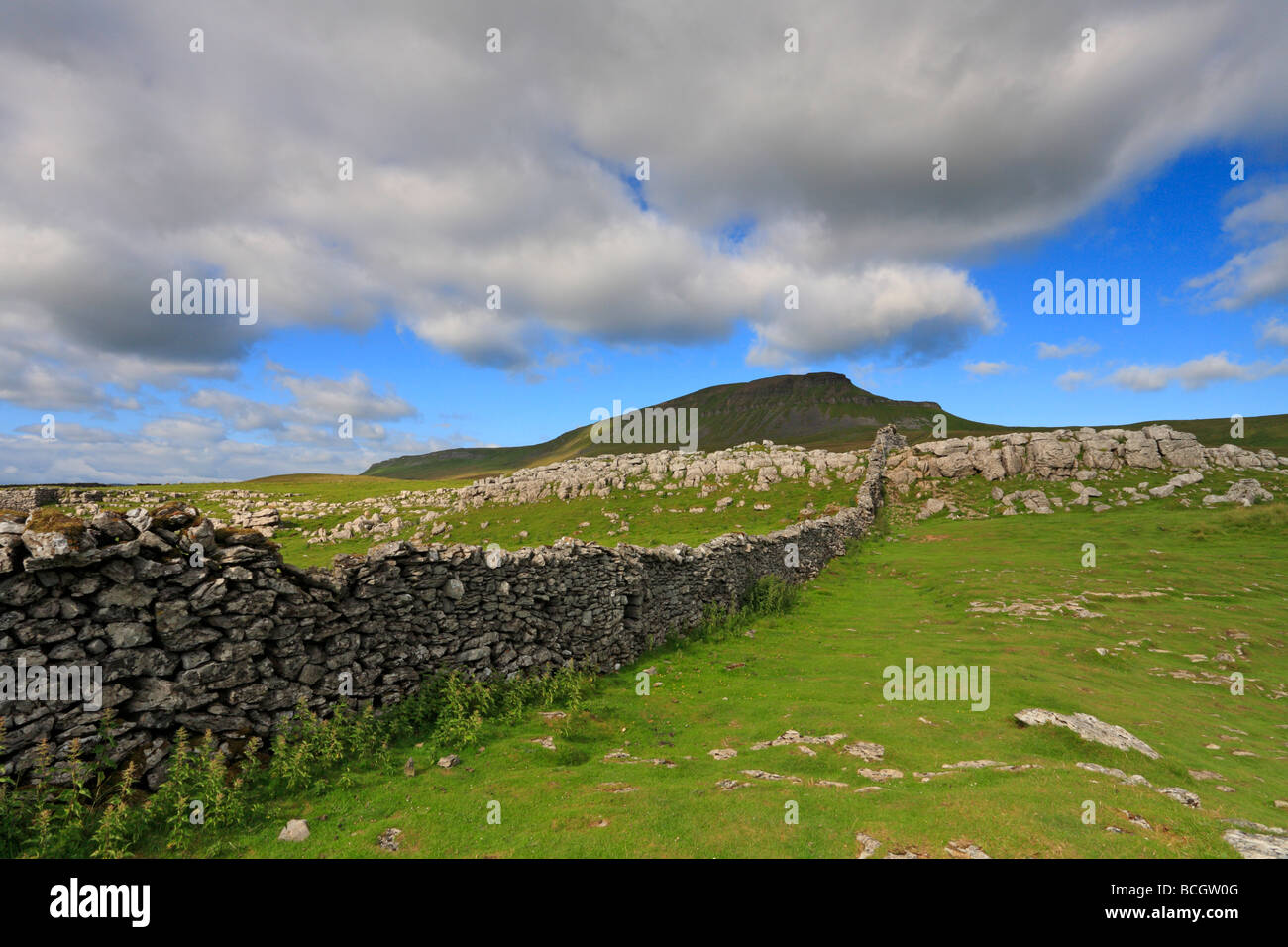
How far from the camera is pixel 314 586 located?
9.34 m

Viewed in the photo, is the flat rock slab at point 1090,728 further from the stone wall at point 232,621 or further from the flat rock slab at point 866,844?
the stone wall at point 232,621

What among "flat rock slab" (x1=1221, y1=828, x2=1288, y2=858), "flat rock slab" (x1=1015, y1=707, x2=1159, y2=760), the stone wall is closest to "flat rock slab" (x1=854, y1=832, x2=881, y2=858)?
"flat rock slab" (x1=1221, y1=828, x2=1288, y2=858)

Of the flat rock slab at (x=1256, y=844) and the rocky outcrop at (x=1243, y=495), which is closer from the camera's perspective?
the flat rock slab at (x=1256, y=844)

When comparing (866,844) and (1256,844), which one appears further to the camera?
(866,844)

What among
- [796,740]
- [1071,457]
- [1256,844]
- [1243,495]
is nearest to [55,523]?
[796,740]

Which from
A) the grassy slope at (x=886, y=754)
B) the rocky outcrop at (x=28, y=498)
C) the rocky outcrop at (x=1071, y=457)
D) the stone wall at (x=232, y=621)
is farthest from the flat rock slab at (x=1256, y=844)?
the rocky outcrop at (x=28, y=498)

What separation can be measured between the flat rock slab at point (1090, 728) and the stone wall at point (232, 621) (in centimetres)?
1042

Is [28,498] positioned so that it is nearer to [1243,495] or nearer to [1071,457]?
[1071,457]

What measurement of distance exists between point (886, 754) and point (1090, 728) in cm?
431

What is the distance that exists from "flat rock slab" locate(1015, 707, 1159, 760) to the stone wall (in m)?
10.4

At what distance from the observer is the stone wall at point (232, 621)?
21.6ft

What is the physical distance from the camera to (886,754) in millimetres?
9273
